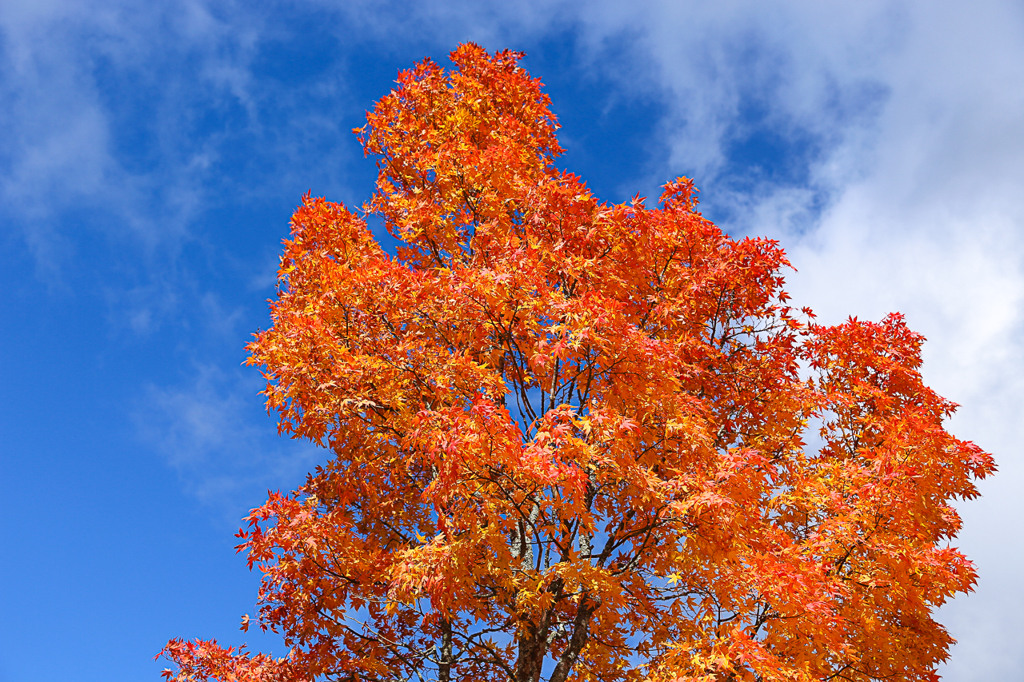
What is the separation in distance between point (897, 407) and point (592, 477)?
5.23 m

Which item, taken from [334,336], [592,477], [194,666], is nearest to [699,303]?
[592,477]

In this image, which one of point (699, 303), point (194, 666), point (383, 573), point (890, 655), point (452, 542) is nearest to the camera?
point (452, 542)

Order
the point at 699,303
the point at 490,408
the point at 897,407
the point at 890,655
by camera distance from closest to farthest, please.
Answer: the point at 490,408
the point at 890,655
the point at 699,303
the point at 897,407

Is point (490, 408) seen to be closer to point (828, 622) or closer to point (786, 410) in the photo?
point (828, 622)

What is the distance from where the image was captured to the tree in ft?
23.3

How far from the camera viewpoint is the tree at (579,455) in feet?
23.3

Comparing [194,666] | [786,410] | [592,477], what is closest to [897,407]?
[786,410]

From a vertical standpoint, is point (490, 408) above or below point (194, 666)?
above

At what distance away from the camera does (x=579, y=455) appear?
6.93 metres

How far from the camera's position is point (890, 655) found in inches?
345

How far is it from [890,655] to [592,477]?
4.60 m

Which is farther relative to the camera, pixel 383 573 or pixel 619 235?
pixel 619 235

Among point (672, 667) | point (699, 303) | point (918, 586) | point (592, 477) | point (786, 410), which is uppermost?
point (699, 303)

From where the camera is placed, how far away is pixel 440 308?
8.27 metres
